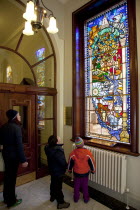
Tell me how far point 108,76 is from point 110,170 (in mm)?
1633

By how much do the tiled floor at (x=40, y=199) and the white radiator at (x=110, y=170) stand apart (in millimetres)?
333

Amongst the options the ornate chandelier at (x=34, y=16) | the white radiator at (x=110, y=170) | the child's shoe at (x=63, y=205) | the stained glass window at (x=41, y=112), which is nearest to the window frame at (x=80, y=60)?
the white radiator at (x=110, y=170)

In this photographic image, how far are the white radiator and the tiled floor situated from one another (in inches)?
13.1

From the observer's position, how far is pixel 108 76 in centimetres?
275

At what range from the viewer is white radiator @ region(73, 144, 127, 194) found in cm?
225

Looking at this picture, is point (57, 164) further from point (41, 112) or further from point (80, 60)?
point (80, 60)

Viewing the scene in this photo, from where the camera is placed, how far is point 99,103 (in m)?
2.89

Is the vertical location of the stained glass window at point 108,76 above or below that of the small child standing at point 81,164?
above

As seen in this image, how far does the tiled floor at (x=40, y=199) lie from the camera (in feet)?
7.24

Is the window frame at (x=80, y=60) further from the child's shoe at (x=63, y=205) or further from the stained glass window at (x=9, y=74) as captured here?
the stained glass window at (x=9, y=74)

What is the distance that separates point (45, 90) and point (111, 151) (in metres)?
1.79

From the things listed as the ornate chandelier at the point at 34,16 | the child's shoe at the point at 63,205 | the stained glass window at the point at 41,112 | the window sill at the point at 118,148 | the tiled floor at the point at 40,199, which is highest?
the ornate chandelier at the point at 34,16

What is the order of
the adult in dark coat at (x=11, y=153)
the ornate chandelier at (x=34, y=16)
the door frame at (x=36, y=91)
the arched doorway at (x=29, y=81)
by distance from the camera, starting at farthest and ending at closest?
1. the arched doorway at (x=29, y=81)
2. the door frame at (x=36, y=91)
3. the adult in dark coat at (x=11, y=153)
4. the ornate chandelier at (x=34, y=16)

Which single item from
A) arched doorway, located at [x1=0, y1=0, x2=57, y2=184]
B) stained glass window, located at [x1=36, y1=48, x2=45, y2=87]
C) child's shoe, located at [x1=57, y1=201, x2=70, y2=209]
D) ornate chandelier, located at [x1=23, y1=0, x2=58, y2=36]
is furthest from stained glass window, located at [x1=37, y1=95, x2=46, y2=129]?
ornate chandelier, located at [x1=23, y1=0, x2=58, y2=36]
